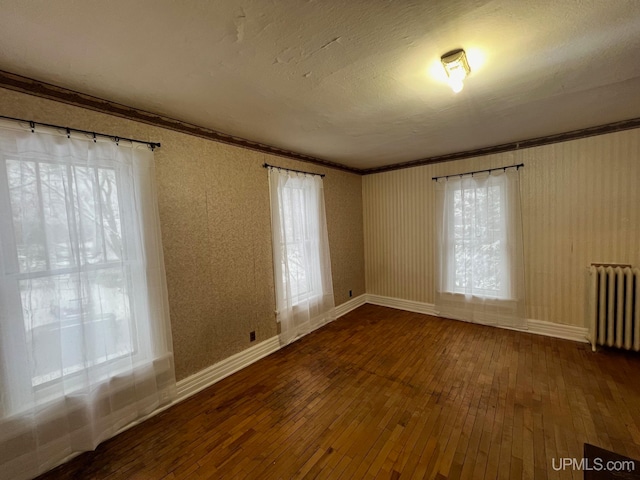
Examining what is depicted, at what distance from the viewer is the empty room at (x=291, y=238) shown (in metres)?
1.35

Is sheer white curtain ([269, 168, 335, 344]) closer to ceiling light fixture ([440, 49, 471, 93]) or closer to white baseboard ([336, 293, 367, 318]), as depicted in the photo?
white baseboard ([336, 293, 367, 318])

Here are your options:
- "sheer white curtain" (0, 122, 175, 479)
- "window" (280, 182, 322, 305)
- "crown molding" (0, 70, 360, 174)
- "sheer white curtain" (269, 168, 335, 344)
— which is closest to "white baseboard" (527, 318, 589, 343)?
"sheer white curtain" (269, 168, 335, 344)

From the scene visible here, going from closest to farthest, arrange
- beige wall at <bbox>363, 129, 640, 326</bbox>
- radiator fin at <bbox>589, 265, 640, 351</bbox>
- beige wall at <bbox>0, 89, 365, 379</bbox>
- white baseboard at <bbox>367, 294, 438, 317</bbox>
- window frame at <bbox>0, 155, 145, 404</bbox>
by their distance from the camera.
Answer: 1. window frame at <bbox>0, 155, 145, 404</bbox>
2. beige wall at <bbox>0, 89, 365, 379</bbox>
3. radiator fin at <bbox>589, 265, 640, 351</bbox>
4. beige wall at <bbox>363, 129, 640, 326</bbox>
5. white baseboard at <bbox>367, 294, 438, 317</bbox>

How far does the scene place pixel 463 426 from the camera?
185 cm

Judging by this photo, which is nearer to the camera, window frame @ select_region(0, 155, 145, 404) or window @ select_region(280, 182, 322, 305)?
window frame @ select_region(0, 155, 145, 404)

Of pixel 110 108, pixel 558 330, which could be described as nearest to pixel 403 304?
pixel 558 330

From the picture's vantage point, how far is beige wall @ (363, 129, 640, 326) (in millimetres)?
2754

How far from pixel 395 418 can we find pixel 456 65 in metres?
2.39

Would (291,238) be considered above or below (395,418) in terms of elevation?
above

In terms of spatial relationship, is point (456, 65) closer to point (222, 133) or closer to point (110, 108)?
point (222, 133)

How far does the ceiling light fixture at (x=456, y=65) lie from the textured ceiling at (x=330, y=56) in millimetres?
54

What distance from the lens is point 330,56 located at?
57.6 inches

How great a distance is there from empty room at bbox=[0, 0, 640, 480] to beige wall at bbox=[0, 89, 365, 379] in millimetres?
20

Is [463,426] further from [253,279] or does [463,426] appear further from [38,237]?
[38,237]
